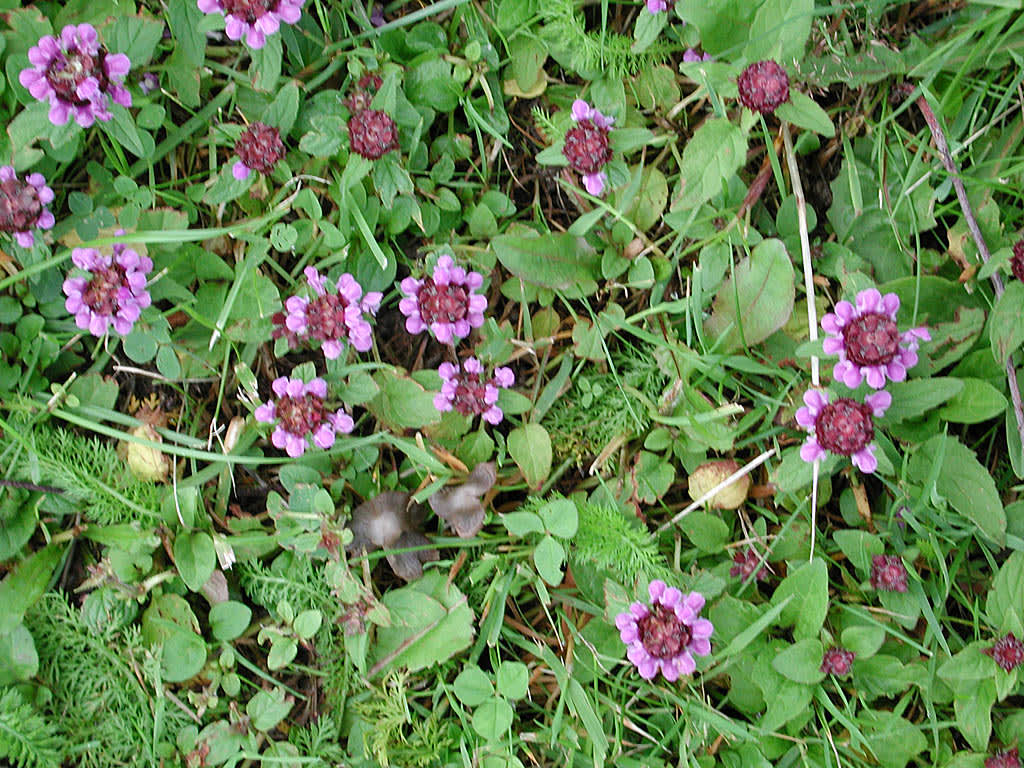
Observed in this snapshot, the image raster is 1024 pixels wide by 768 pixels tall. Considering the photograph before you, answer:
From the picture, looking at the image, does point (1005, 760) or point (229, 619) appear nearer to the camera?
point (1005, 760)

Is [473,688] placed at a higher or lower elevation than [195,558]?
lower

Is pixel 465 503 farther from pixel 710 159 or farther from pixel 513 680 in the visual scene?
pixel 710 159

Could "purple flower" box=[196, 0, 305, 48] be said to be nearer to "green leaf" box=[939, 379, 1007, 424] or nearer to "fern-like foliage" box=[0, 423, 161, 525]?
"fern-like foliage" box=[0, 423, 161, 525]

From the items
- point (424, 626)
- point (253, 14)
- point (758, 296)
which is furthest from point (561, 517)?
point (253, 14)

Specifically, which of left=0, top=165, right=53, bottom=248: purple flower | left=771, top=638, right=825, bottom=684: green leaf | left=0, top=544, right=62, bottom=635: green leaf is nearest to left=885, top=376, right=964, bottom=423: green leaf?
left=771, top=638, right=825, bottom=684: green leaf

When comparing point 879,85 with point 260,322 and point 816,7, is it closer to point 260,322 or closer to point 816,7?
point 816,7

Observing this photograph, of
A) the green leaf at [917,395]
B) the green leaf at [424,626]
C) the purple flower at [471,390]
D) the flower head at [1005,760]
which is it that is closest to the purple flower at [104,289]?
the purple flower at [471,390]
